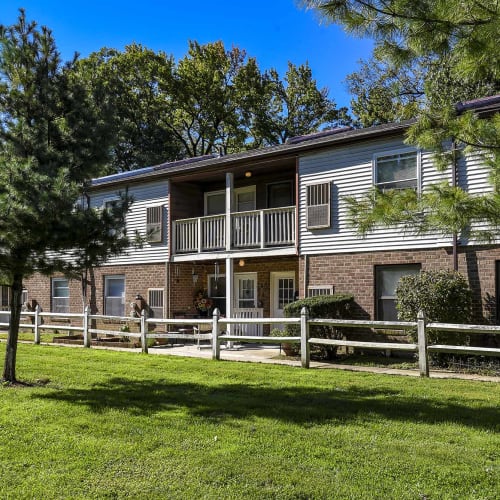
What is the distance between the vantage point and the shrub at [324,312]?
43.9ft

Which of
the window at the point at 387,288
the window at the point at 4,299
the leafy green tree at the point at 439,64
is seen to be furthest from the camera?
the window at the point at 4,299

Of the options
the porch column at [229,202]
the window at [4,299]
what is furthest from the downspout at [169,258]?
the window at [4,299]

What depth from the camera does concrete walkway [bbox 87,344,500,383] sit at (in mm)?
10656

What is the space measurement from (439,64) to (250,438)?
177 inches

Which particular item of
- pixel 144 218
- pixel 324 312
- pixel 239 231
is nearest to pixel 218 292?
pixel 239 231

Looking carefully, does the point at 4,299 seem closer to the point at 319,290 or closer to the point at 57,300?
the point at 57,300

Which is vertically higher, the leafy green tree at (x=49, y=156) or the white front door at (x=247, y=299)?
the leafy green tree at (x=49, y=156)

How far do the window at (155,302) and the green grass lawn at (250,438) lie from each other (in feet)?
28.5

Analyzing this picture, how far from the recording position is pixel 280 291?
18078 millimetres

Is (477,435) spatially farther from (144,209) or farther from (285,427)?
(144,209)

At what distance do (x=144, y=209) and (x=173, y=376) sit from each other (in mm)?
10123

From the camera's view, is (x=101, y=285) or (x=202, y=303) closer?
(x=202, y=303)

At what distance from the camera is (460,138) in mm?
6188

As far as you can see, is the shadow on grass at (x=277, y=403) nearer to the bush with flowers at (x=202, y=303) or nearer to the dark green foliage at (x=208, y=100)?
the bush with flowers at (x=202, y=303)
